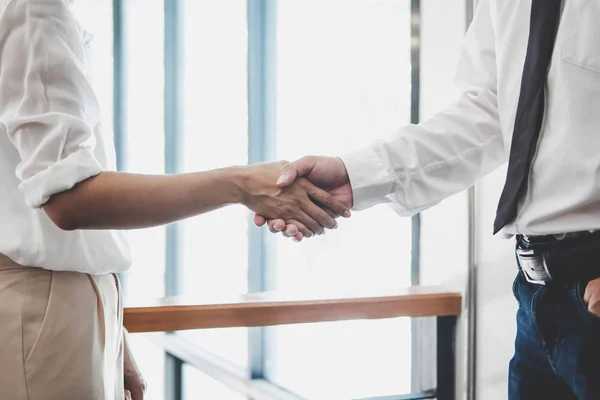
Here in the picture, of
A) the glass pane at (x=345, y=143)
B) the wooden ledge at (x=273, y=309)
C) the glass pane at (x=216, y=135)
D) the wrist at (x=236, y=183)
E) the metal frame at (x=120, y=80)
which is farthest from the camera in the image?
the metal frame at (x=120, y=80)

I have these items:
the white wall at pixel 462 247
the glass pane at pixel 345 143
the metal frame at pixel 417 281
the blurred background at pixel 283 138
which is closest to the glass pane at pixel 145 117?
the blurred background at pixel 283 138

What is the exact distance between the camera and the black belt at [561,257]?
38.0 inches

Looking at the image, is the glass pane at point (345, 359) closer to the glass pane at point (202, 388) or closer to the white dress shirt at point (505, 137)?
the glass pane at point (202, 388)

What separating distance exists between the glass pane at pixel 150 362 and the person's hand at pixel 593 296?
3688 millimetres

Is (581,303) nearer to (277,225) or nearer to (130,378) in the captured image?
→ (277,225)

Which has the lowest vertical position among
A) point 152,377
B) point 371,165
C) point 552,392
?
point 152,377

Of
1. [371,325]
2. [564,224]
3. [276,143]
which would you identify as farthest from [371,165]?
[276,143]

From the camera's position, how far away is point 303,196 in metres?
1.37

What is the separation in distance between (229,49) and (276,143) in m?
0.74

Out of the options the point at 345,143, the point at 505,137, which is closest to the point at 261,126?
the point at 345,143

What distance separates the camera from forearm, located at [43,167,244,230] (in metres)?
1.01

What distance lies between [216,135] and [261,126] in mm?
684

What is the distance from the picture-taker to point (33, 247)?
3.32ft

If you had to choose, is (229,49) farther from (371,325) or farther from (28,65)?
(28,65)
